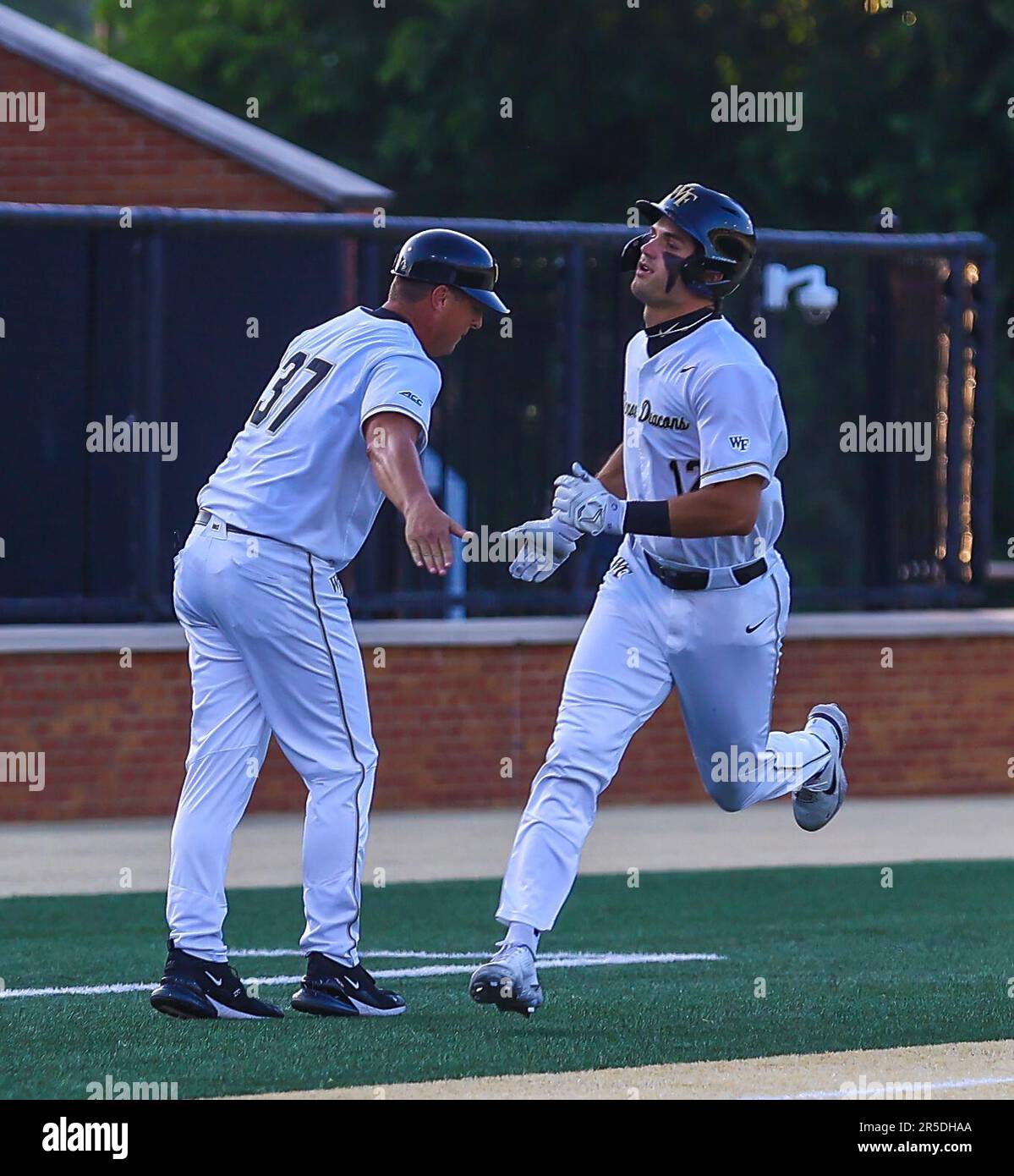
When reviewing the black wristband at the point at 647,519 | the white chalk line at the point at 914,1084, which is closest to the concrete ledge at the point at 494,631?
the black wristband at the point at 647,519

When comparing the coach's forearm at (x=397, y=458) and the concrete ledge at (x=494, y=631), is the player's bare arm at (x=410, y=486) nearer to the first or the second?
the coach's forearm at (x=397, y=458)

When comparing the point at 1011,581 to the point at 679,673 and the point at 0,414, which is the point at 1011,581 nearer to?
the point at 0,414

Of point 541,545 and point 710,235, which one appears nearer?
point 541,545

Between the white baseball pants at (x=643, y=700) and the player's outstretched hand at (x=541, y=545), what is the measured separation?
0.34m

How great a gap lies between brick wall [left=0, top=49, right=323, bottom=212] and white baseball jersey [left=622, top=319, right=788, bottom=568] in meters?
8.35

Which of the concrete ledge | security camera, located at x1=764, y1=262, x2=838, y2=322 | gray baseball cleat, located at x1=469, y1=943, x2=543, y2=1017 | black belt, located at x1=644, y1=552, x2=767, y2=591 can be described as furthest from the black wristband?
security camera, located at x1=764, y1=262, x2=838, y2=322

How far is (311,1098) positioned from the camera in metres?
5.26

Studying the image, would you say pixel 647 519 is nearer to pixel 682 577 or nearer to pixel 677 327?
pixel 682 577

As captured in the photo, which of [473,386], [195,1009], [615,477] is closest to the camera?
[195,1009]

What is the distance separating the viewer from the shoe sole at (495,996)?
6023mm

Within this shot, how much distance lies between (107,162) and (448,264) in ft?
28.3

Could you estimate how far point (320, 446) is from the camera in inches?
247

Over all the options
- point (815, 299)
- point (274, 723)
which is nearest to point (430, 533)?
point (274, 723)

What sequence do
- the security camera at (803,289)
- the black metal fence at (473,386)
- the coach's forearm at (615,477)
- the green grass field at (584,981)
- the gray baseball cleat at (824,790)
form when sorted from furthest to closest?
the security camera at (803,289)
the black metal fence at (473,386)
the gray baseball cleat at (824,790)
the coach's forearm at (615,477)
the green grass field at (584,981)
